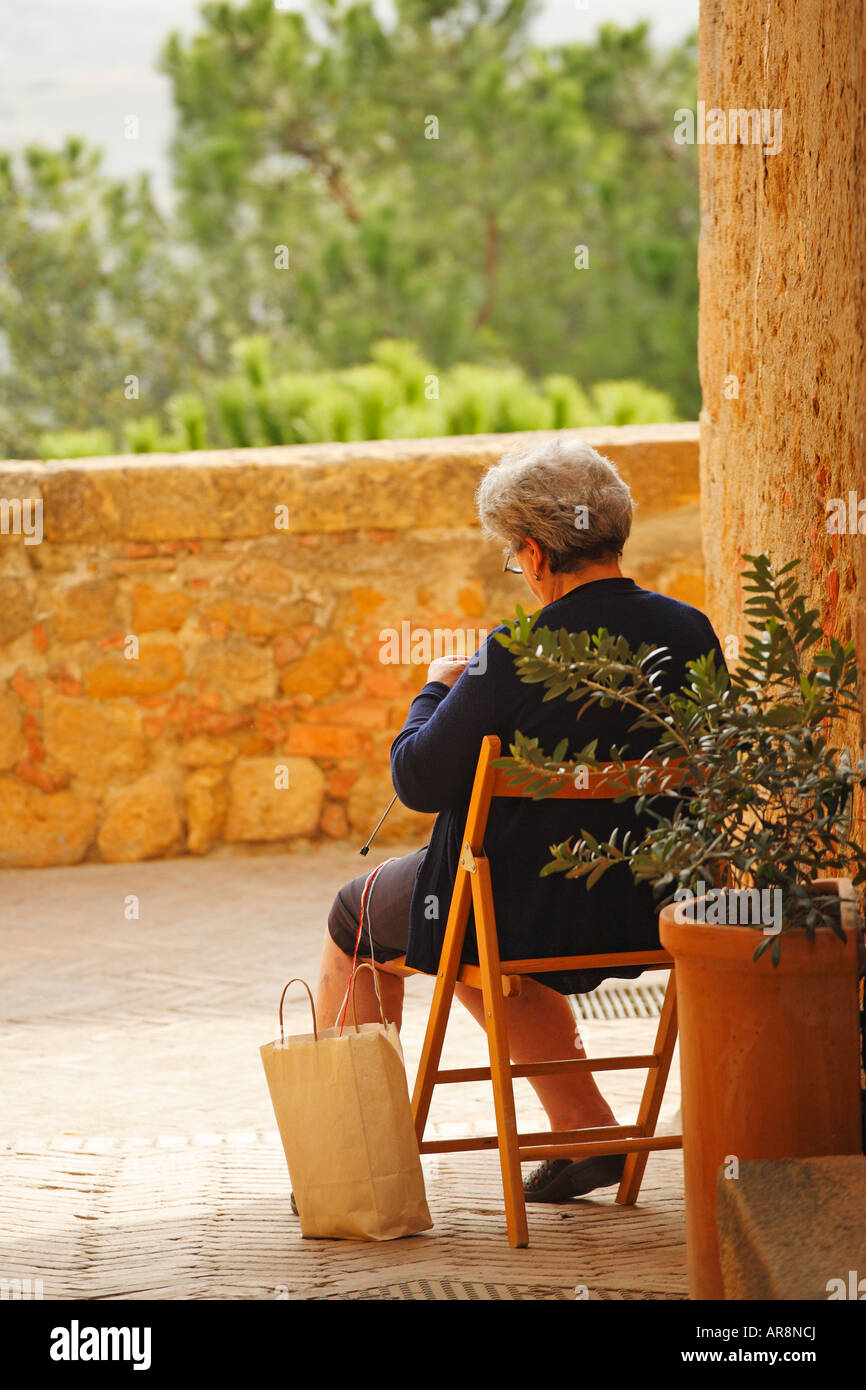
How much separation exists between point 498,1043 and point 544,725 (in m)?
0.49

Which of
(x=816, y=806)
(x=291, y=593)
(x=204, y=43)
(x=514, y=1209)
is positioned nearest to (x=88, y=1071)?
(x=514, y=1209)

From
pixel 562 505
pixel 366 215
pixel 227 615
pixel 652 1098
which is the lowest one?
pixel 652 1098

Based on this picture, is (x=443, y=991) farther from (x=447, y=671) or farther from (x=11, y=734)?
(x=11, y=734)

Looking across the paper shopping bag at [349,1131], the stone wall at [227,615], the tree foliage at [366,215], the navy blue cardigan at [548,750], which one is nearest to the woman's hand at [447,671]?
the navy blue cardigan at [548,750]

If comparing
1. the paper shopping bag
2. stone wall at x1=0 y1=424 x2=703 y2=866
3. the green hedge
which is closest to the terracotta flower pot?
the paper shopping bag

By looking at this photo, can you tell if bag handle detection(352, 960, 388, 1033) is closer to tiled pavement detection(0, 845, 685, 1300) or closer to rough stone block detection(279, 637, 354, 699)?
tiled pavement detection(0, 845, 685, 1300)

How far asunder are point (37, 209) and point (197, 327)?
2127mm

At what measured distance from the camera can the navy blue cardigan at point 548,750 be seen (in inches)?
95.7

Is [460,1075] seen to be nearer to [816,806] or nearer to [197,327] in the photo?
[816,806]

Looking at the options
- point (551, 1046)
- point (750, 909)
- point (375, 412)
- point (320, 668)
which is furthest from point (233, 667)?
point (750, 909)

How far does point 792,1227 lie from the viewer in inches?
71.0

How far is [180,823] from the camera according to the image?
589 cm

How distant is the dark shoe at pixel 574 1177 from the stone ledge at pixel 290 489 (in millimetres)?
3430

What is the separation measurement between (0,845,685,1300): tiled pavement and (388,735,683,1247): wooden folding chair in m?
0.13
